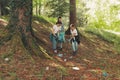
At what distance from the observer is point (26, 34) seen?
12.4m

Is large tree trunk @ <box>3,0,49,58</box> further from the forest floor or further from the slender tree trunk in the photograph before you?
the forest floor

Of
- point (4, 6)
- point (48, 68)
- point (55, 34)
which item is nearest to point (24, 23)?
point (48, 68)

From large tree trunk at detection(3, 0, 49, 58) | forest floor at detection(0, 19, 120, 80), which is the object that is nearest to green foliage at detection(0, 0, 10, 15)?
forest floor at detection(0, 19, 120, 80)

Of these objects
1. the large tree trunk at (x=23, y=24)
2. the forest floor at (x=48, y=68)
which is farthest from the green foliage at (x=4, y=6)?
the large tree trunk at (x=23, y=24)

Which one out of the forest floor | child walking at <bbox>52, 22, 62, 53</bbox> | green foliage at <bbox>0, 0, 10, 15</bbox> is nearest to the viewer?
the forest floor

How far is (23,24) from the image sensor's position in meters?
12.4

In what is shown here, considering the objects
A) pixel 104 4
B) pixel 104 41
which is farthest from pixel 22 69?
pixel 104 4

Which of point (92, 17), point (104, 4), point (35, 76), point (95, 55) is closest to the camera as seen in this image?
point (35, 76)

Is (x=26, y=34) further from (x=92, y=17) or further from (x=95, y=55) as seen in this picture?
(x=92, y=17)

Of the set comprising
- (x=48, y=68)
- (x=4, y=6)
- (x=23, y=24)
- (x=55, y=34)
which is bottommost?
(x=48, y=68)

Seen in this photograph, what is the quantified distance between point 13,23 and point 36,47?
1415mm

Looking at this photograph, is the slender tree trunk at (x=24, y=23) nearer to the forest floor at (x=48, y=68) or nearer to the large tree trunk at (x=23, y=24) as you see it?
the large tree trunk at (x=23, y=24)

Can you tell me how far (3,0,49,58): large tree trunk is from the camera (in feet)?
40.1

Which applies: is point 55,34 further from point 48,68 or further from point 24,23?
point 48,68
